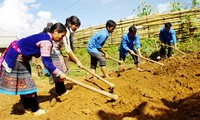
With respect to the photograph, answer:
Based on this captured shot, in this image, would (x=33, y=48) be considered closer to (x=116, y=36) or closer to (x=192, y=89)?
(x=192, y=89)

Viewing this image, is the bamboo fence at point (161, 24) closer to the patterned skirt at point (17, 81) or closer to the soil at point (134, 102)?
the soil at point (134, 102)

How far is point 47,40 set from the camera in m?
3.53

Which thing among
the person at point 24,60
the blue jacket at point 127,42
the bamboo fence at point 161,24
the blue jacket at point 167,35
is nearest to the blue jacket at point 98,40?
the blue jacket at point 127,42

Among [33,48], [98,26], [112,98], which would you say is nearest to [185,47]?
[98,26]

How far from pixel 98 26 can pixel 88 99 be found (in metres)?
10.9

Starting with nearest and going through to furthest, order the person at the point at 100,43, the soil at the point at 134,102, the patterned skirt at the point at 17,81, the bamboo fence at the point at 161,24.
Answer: the soil at the point at 134,102 → the patterned skirt at the point at 17,81 → the person at the point at 100,43 → the bamboo fence at the point at 161,24

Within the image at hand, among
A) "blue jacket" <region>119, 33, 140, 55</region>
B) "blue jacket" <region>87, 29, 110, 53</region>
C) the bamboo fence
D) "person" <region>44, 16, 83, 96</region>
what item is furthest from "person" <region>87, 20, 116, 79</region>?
the bamboo fence

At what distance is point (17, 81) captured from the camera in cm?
372

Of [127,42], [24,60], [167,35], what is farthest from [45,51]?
[167,35]

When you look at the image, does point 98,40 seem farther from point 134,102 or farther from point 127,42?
point 134,102

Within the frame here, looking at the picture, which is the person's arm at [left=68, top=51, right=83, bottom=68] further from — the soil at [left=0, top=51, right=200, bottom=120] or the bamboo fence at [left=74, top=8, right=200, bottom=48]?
the bamboo fence at [left=74, top=8, right=200, bottom=48]

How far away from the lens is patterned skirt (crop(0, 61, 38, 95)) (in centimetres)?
369

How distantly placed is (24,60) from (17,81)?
0.35 meters

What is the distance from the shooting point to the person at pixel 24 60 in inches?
139
